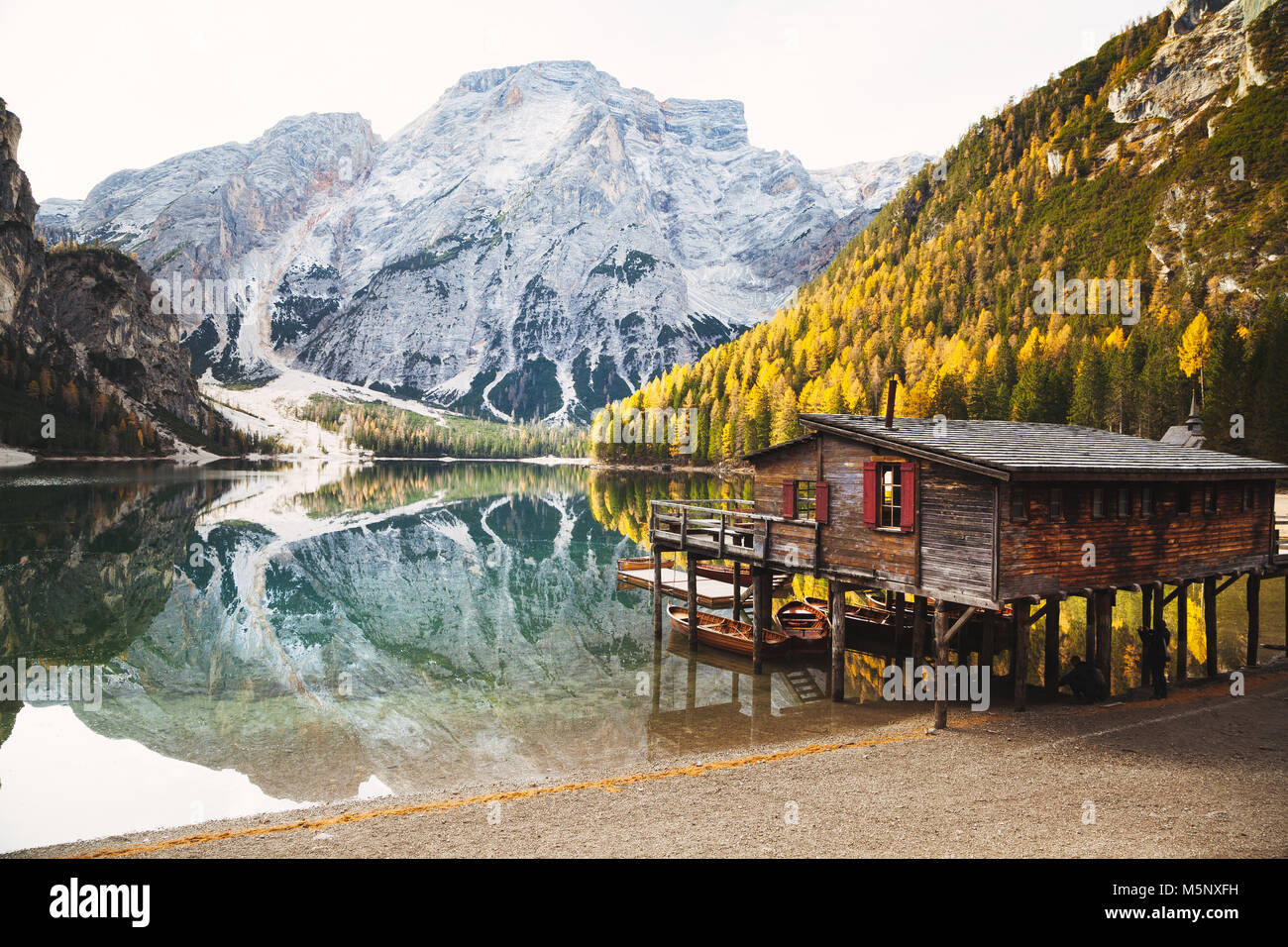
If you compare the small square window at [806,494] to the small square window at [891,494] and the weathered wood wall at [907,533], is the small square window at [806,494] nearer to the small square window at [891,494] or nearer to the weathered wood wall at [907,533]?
the weathered wood wall at [907,533]

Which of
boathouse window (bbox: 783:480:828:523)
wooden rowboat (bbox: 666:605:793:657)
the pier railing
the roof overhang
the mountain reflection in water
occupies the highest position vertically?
the roof overhang

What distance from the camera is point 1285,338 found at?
7775 centimetres

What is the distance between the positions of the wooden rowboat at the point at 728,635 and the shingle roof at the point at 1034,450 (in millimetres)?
9500

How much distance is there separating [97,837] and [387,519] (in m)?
76.7

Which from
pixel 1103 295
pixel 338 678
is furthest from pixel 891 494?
pixel 1103 295

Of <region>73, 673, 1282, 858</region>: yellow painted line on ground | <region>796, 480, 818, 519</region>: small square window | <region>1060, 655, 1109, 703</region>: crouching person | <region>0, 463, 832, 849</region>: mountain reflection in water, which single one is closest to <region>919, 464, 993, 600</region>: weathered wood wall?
<region>73, 673, 1282, 858</region>: yellow painted line on ground

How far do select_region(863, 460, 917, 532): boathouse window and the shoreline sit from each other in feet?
21.0

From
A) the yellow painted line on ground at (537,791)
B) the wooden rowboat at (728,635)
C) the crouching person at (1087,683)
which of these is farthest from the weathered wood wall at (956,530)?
the wooden rowboat at (728,635)

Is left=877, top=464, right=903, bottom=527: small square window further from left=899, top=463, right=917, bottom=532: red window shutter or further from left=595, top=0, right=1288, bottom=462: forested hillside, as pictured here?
left=595, top=0, right=1288, bottom=462: forested hillside

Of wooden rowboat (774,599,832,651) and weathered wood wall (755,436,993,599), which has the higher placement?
weathered wood wall (755,436,993,599)

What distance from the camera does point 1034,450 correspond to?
23.1 m

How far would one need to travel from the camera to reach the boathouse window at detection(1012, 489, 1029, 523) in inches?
823

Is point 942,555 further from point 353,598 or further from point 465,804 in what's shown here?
point 353,598
